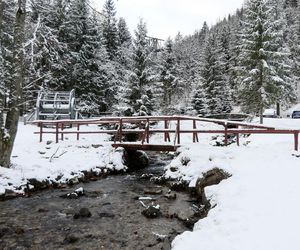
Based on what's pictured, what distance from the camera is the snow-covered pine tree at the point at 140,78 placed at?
25.1 m

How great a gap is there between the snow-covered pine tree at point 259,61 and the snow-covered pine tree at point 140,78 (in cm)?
789

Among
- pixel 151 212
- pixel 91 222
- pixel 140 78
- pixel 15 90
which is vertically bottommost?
pixel 91 222

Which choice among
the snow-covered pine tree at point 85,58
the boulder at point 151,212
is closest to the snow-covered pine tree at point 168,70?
the snow-covered pine tree at point 85,58

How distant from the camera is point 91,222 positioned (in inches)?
314

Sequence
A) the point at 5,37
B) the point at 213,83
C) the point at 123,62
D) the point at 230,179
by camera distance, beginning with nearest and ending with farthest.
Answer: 1. the point at 230,179
2. the point at 5,37
3. the point at 213,83
4. the point at 123,62

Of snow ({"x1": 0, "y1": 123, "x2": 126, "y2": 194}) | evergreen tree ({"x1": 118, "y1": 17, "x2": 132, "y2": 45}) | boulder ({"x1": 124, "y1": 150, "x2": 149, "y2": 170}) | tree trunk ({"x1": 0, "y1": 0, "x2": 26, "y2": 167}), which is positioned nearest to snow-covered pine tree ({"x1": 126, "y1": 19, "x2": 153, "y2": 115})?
boulder ({"x1": 124, "y1": 150, "x2": 149, "y2": 170})

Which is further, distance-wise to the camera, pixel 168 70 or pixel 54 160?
pixel 168 70

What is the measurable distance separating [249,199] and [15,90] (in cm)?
804

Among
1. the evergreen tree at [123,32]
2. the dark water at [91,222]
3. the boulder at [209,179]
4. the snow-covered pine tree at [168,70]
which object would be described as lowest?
the dark water at [91,222]

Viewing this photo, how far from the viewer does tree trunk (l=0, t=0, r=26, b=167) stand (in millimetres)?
10344

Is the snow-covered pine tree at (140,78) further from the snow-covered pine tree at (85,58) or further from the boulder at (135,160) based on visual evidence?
the boulder at (135,160)

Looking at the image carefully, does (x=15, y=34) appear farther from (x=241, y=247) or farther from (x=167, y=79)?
(x=167, y=79)

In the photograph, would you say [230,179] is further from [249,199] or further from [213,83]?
[213,83]

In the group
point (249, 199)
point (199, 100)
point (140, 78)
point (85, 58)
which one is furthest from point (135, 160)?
point (199, 100)
